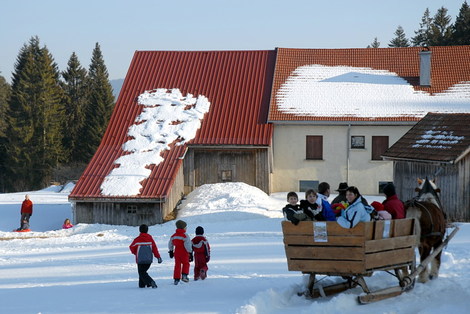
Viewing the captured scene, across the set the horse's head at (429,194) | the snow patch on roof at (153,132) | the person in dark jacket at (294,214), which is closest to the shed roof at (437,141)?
the horse's head at (429,194)

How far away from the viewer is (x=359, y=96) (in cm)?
3312

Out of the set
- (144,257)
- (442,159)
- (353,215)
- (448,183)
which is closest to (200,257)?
(144,257)

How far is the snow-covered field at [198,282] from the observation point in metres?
11.0

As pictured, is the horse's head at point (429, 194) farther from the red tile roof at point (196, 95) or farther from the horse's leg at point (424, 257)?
the red tile roof at point (196, 95)

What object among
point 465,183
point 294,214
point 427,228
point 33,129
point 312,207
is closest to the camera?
point 294,214

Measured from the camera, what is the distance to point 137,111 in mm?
33062

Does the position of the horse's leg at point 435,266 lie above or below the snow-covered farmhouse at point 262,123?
below

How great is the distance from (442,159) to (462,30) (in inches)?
1472

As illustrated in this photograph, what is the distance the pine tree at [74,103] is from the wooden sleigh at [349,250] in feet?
170

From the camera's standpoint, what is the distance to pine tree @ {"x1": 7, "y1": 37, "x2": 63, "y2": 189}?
57.4m

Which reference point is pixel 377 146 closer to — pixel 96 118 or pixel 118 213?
pixel 118 213

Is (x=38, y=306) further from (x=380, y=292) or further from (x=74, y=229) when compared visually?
(x=74, y=229)

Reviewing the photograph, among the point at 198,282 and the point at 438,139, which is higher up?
the point at 438,139

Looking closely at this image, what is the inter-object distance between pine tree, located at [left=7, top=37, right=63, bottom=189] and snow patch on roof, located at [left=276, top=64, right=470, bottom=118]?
97.1ft
